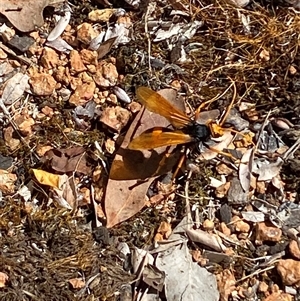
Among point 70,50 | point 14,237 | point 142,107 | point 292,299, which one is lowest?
point 292,299

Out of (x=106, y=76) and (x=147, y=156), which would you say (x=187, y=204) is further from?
(x=106, y=76)

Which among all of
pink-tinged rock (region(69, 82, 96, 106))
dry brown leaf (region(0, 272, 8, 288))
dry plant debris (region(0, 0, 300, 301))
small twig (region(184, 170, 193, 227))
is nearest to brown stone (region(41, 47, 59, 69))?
dry plant debris (region(0, 0, 300, 301))

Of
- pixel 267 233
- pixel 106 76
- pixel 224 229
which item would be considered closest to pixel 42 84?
pixel 106 76

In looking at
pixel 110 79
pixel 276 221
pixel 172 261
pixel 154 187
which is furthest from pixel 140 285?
pixel 110 79

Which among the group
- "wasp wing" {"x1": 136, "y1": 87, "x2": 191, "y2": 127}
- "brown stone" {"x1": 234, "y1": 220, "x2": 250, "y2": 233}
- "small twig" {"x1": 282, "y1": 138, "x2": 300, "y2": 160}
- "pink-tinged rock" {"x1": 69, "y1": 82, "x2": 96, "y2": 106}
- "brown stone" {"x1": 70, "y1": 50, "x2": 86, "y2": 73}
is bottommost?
"brown stone" {"x1": 234, "y1": 220, "x2": 250, "y2": 233}

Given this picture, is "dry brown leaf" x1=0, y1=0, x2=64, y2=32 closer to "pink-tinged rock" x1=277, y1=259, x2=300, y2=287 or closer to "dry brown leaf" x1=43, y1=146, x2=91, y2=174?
"dry brown leaf" x1=43, y1=146, x2=91, y2=174

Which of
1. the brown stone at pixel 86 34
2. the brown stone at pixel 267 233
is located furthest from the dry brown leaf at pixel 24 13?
the brown stone at pixel 267 233

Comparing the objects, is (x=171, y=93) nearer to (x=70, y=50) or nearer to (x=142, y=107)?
(x=142, y=107)
